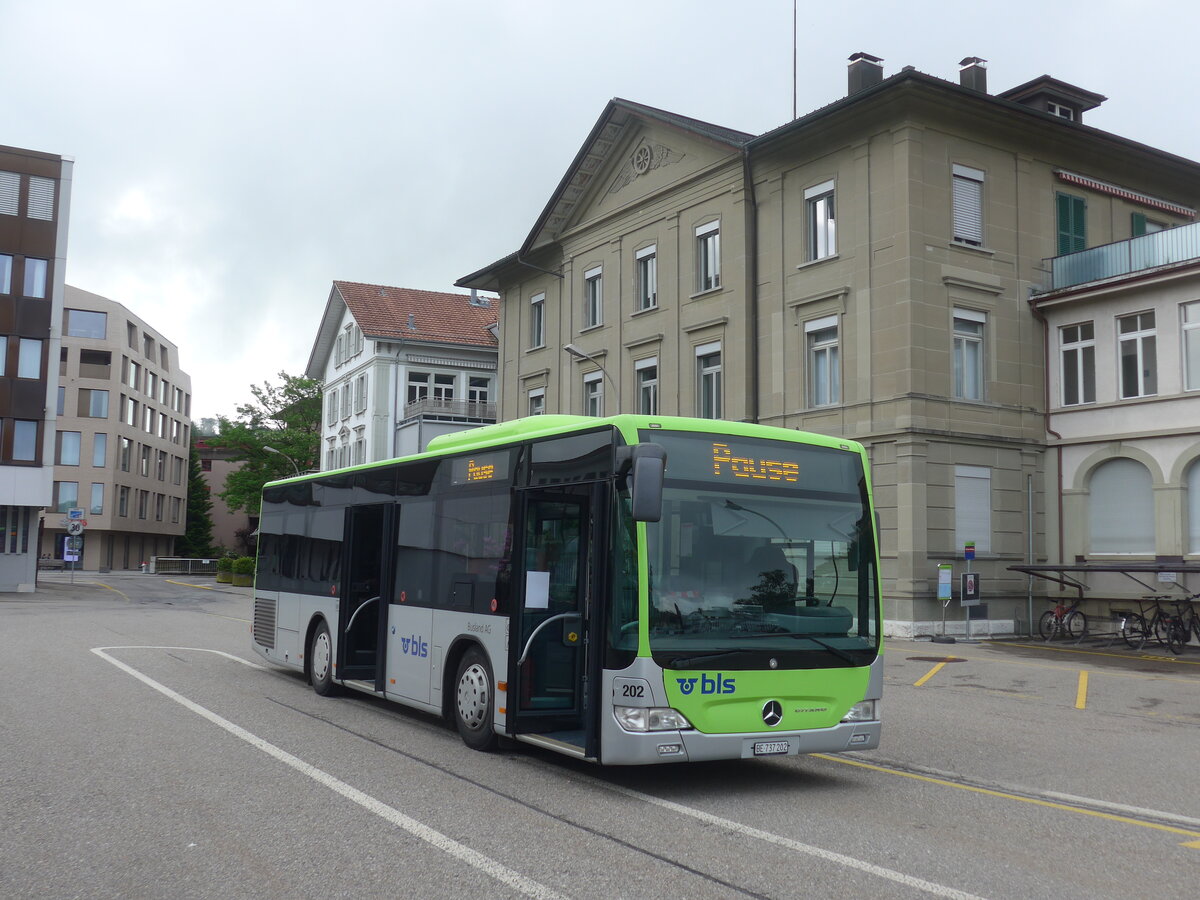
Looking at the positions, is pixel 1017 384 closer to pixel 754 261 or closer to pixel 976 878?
pixel 754 261

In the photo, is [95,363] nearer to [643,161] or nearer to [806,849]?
[643,161]

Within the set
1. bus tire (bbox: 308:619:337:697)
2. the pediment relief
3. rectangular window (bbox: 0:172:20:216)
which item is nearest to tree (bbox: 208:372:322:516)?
rectangular window (bbox: 0:172:20:216)

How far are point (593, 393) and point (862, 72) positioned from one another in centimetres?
1236

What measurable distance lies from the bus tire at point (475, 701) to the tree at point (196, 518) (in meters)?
98.0

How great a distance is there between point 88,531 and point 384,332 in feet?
131

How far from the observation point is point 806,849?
6.59m

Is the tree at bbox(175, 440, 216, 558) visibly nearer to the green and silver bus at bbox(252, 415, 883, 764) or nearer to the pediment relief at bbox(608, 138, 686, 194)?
the pediment relief at bbox(608, 138, 686, 194)

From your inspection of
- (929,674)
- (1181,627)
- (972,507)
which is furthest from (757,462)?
(972,507)

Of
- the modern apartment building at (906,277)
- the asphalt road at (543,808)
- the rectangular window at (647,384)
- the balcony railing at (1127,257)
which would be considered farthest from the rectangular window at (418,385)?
the asphalt road at (543,808)

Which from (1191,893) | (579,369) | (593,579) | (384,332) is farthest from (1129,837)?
(384,332)

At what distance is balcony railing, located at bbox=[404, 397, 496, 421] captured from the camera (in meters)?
51.2

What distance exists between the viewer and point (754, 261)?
3047cm

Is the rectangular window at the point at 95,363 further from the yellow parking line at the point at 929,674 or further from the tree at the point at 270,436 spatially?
the yellow parking line at the point at 929,674

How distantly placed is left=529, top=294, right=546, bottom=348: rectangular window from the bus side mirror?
3286 centimetres
